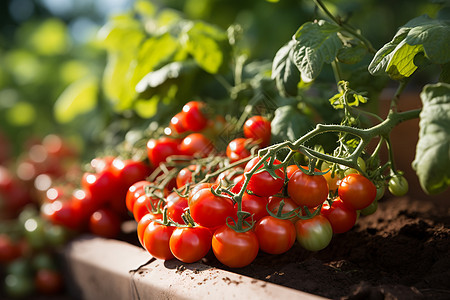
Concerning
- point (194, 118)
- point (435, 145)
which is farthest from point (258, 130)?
point (435, 145)

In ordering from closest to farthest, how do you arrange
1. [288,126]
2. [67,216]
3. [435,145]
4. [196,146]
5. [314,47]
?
[435,145] < [314,47] < [288,126] < [196,146] < [67,216]

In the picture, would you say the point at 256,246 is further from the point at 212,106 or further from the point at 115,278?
the point at 212,106

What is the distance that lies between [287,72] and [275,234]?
0.34 m

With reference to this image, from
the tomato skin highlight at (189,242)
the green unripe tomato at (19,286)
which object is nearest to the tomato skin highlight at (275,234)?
the tomato skin highlight at (189,242)

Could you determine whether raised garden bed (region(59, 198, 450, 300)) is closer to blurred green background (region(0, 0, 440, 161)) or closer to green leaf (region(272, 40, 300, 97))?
green leaf (region(272, 40, 300, 97))

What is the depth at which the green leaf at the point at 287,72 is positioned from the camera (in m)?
0.84

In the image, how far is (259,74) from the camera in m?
1.21

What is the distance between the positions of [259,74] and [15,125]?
203 cm

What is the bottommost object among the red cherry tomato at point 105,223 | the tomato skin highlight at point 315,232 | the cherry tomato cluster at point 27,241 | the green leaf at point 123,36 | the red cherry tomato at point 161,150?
the cherry tomato cluster at point 27,241

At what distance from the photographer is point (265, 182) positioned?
2.31 ft

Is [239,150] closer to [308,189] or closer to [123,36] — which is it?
[308,189]

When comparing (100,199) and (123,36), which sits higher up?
(123,36)

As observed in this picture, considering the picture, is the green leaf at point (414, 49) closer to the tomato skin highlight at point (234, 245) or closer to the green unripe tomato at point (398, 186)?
the green unripe tomato at point (398, 186)

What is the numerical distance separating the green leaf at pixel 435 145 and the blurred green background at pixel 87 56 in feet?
2.00
